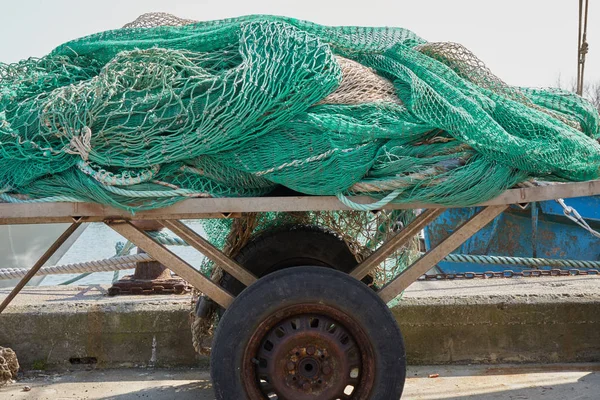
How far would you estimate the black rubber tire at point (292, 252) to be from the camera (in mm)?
4348

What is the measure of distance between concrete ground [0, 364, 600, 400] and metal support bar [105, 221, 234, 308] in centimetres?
114

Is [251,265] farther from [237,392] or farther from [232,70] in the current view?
[232,70]

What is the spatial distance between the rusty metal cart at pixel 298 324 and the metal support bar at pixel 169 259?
70 millimetres

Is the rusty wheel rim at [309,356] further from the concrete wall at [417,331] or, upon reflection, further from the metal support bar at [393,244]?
the concrete wall at [417,331]

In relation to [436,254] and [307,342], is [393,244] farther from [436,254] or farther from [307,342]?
[307,342]

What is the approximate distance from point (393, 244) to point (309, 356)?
816 millimetres

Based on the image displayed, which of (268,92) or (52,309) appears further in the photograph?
(52,309)

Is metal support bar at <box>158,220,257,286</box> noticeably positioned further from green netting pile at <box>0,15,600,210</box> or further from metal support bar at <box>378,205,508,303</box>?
metal support bar at <box>378,205,508,303</box>

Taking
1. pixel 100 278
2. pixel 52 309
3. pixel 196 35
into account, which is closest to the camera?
pixel 196 35

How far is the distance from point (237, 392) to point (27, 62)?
208cm

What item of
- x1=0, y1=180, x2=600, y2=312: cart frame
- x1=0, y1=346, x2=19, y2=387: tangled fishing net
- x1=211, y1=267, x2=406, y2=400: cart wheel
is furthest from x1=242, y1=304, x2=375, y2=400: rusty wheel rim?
x1=0, y1=346, x2=19, y2=387: tangled fishing net

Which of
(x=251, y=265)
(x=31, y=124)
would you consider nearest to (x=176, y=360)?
(x=251, y=265)

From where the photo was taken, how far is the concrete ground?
4.52m

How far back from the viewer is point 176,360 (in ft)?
17.3
